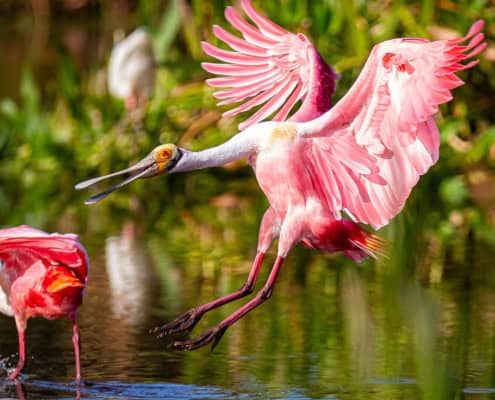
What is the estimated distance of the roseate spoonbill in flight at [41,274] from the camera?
4184mm

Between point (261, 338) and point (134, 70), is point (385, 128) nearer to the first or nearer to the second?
point (261, 338)

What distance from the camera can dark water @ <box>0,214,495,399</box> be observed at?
4242 mm

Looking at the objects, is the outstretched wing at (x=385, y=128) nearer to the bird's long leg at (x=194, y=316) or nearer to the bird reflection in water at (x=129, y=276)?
the bird's long leg at (x=194, y=316)

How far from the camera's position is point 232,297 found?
363 centimetres

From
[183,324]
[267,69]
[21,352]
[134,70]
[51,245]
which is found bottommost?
[21,352]

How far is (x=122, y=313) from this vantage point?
5.46m

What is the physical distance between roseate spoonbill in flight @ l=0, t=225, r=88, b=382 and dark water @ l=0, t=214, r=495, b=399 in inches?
8.3

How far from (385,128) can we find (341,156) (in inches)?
5.7

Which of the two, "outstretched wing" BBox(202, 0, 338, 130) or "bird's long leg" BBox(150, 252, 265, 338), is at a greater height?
"outstretched wing" BBox(202, 0, 338, 130)

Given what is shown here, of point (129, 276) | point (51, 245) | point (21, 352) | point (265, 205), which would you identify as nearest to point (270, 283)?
point (51, 245)

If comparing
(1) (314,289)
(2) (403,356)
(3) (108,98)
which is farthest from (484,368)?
(3) (108,98)

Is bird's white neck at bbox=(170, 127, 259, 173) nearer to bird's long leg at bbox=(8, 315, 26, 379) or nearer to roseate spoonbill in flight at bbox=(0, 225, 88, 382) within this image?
roseate spoonbill in flight at bbox=(0, 225, 88, 382)

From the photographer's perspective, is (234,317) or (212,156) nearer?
(212,156)

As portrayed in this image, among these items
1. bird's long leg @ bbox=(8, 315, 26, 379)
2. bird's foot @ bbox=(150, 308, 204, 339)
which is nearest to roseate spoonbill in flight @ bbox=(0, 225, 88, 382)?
bird's long leg @ bbox=(8, 315, 26, 379)
